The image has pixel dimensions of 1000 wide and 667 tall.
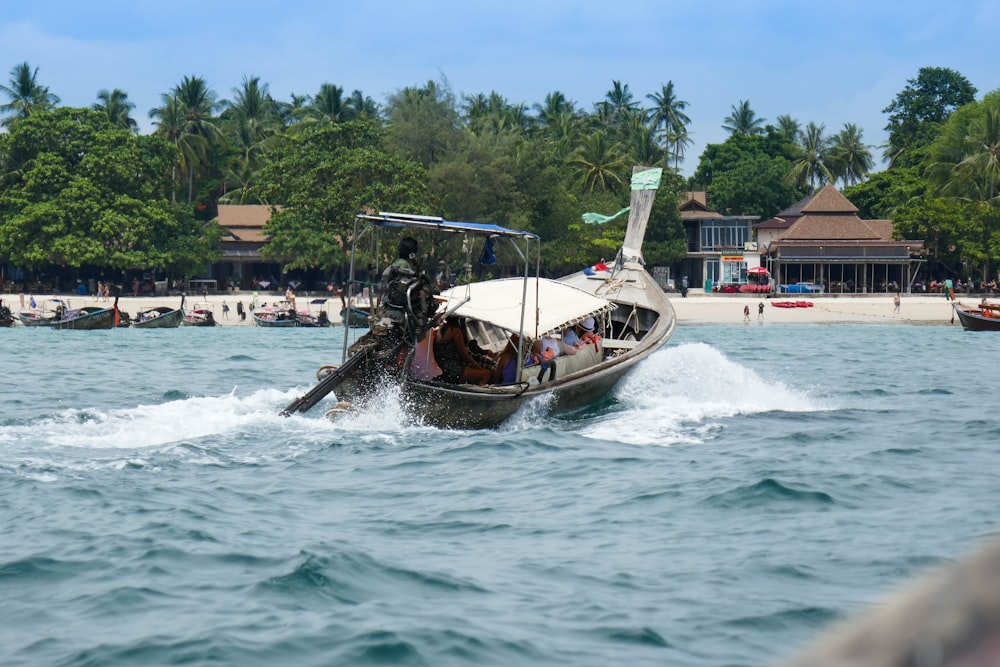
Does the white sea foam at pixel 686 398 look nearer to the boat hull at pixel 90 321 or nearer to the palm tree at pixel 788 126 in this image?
the boat hull at pixel 90 321

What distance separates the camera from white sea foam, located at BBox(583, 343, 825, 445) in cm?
1662

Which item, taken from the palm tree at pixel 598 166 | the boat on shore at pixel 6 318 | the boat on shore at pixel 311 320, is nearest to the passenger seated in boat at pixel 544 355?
the boat on shore at pixel 311 320

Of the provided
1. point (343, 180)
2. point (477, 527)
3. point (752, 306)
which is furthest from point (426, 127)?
point (477, 527)

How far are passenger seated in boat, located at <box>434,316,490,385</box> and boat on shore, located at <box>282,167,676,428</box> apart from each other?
0.67 ft

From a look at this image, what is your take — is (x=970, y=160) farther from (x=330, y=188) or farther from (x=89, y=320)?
(x=89, y=320)

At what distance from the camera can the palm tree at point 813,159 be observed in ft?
312

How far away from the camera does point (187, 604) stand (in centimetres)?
821

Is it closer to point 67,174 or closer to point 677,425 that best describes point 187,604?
point 677,425

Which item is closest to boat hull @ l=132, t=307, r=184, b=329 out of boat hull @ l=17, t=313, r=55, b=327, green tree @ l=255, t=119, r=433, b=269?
boat hull @ l=17, t=313, r=55, b=327

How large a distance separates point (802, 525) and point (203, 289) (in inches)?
2368

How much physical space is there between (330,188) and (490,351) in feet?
125

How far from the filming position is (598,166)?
253ft

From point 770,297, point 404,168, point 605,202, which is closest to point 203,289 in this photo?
point 404,168

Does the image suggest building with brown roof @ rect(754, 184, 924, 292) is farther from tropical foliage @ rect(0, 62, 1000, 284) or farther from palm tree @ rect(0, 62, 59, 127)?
palm tree @ rect(0, 62, 59, 127)
